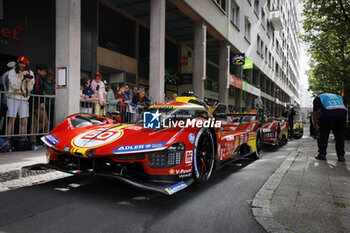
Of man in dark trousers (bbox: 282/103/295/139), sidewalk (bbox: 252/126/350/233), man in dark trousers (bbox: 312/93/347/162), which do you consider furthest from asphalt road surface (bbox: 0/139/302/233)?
man in dark trousers (bbox: 282/103/295/139)

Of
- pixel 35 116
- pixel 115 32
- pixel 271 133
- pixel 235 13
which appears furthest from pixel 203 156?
pixel 235 13

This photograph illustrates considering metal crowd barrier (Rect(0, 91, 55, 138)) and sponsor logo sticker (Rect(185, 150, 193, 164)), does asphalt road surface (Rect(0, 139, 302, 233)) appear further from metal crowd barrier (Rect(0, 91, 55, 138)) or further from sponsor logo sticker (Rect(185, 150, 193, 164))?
metal crowd barrier (Rect(0, 91, 55, 138))

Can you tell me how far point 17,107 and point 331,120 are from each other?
6.65 m

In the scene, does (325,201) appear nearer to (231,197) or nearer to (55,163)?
(231,197)

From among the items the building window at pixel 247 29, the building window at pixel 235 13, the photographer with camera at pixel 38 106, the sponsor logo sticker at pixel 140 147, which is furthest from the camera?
the building window at pixel 247 29

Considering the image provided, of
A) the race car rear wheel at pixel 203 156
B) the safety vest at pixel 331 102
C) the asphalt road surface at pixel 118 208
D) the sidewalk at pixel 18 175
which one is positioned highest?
the safety vest at pixel 331 102

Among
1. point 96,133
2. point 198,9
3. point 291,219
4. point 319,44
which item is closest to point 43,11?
point 198,9

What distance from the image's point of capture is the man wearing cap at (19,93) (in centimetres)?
507

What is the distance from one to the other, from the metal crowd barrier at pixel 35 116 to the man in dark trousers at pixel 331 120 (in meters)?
6.09

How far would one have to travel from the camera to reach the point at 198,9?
38.8 feet

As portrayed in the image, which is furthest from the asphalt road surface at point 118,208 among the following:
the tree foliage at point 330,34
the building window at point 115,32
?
the tree foliage at point 330,34

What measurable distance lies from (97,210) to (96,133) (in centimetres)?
101

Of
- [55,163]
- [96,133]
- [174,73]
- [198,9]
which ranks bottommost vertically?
[55,163]

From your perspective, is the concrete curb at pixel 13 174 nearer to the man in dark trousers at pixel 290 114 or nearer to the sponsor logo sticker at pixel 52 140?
the sponsor logo sticker at pixel 52 140
